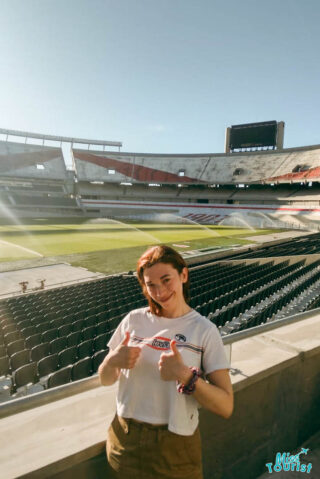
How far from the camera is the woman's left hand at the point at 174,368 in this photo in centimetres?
143

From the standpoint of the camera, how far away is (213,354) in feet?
5.21

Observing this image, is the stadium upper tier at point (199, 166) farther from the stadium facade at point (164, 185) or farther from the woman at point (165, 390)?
the woman at point (165, 390)

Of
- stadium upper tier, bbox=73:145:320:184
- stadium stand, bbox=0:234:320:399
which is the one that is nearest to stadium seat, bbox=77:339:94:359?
stadium stand, bbox=0:234:320:399

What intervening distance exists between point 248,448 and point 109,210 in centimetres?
5489

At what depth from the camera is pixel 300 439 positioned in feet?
8.99

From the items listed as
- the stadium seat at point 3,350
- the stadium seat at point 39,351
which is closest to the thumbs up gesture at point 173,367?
the stadium seat at point 39,351

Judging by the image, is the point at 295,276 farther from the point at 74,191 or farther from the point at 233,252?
the point at 74,191

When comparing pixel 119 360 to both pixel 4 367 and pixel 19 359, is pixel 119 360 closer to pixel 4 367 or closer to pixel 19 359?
pixel 19 359

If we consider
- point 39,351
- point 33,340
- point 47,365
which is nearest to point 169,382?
point 47,365

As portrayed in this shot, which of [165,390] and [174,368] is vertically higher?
[174,368]

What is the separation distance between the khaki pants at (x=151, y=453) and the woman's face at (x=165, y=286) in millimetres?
636

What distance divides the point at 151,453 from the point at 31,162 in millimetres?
64908

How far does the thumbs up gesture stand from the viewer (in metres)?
Answer: 1.43

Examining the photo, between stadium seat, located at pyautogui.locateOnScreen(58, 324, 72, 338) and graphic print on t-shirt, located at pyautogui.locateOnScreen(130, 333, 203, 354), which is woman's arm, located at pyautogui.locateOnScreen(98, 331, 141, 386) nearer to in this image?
graphic print on t-shirt, located at pyautogui.locateOnScreen(130, 333, 203, 354)
